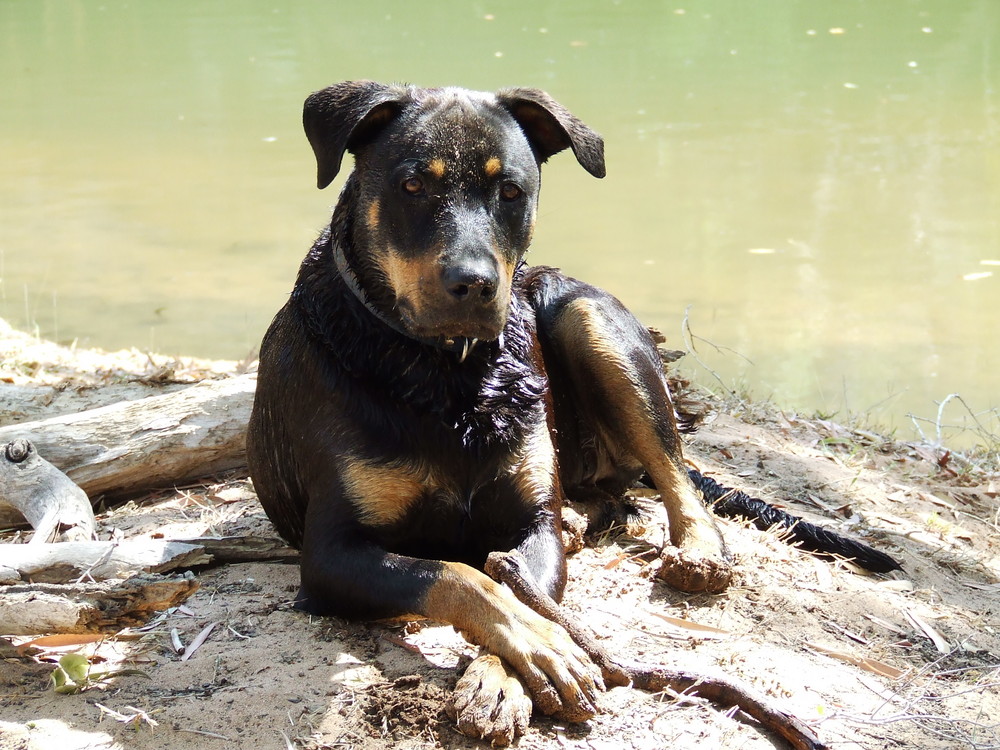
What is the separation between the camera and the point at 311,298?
399cm

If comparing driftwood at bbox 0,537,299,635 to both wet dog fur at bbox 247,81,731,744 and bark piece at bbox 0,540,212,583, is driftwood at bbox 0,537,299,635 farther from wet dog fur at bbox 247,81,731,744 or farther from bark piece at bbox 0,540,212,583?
wet dog fur at bbox 247,81,731,744

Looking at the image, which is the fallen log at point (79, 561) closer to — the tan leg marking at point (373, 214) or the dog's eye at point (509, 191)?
the tan leg marking at point (373, 214)

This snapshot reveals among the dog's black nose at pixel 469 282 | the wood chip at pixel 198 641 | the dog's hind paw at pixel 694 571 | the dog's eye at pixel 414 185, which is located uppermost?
the dog's eye at pixel 414 185

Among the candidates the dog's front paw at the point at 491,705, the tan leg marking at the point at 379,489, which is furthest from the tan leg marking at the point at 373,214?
the dog's front paw at the point at 491,705

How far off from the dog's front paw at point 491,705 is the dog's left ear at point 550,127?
1.90 m

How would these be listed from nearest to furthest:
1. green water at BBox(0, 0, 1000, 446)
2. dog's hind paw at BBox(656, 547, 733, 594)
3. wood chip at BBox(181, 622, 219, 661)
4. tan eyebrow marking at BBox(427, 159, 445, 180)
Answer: wood chip at BBox(181, 622, 219, 661), tan eyebrow marking at BBox(427, 159, 445, 180), dog's hind paw at BBox(656, 547, 733, 594), green water at BBox(0, 0, 1000, 446)

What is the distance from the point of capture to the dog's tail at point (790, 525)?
4477 millimetres

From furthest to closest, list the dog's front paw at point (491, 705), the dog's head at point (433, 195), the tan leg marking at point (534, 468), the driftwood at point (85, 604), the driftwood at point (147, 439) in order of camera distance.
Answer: the driftwood at point (147, 439) < the tan leg marking at point (534, 468) < the dog's head at point (433, 195) < the driftwood at point (85, 604) < the dog's front paw at point (491, 705)

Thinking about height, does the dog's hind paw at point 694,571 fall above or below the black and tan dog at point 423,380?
below

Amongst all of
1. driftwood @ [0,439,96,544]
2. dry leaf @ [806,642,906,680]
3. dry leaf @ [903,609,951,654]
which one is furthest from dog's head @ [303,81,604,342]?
dry leaf @ [903,609,951,654]

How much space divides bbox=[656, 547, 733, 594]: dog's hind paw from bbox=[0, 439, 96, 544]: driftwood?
7.62ft

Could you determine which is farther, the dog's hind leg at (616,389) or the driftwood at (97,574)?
the dog's hind leg at (616,389)

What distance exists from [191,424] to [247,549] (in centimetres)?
120

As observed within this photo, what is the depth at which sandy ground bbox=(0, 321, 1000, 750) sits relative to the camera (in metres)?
3.00
